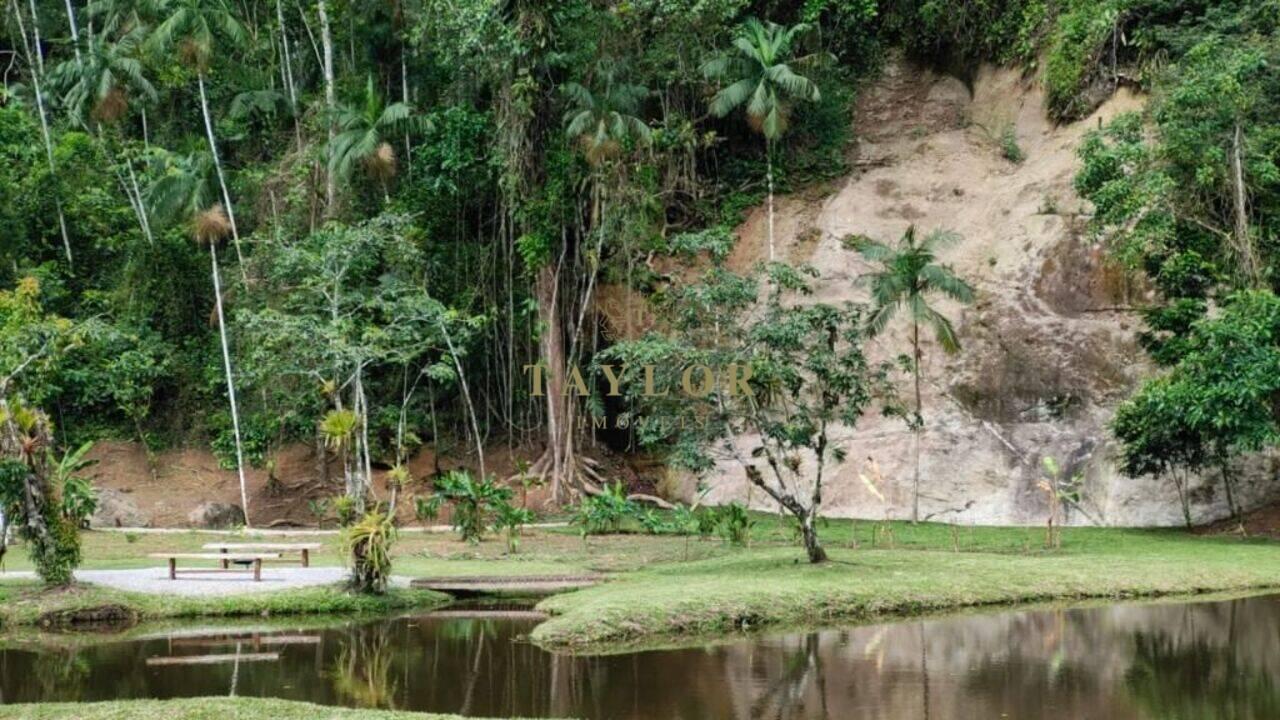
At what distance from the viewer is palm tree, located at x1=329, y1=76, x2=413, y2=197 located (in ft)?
89.5

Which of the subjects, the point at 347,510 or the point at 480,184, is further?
the point at 480,184

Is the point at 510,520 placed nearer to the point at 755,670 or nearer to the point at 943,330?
the point at 943,330

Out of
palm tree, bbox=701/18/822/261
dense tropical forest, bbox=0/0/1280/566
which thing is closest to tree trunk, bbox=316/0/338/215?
dense tropical forest, bbox=0/0/1280/566

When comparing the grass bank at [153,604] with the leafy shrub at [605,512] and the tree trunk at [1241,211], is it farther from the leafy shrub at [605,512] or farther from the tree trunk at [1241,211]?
the tree trunk at [1241,211]

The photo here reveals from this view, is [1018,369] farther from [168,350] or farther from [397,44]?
[168,350]

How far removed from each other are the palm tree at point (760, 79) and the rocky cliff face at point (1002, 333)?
2.76 meters

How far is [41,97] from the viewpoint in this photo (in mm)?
32125

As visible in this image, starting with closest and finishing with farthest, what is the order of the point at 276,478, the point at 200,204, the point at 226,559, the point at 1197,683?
the point at 1197,683, the point at 226,559, the point at 200,204, the point at 276,478

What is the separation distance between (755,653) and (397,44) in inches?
888

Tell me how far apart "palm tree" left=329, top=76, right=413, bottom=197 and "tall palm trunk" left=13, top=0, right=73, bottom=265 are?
25.3 ft

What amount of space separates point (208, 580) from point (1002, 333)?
16212 millimetres

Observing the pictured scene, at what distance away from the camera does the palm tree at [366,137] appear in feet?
89.5

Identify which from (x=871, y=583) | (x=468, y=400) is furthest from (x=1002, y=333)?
(x=871, y=583)

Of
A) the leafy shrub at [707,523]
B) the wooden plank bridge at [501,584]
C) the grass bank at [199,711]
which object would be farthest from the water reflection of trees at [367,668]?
the leafy shrub at [707,523]
